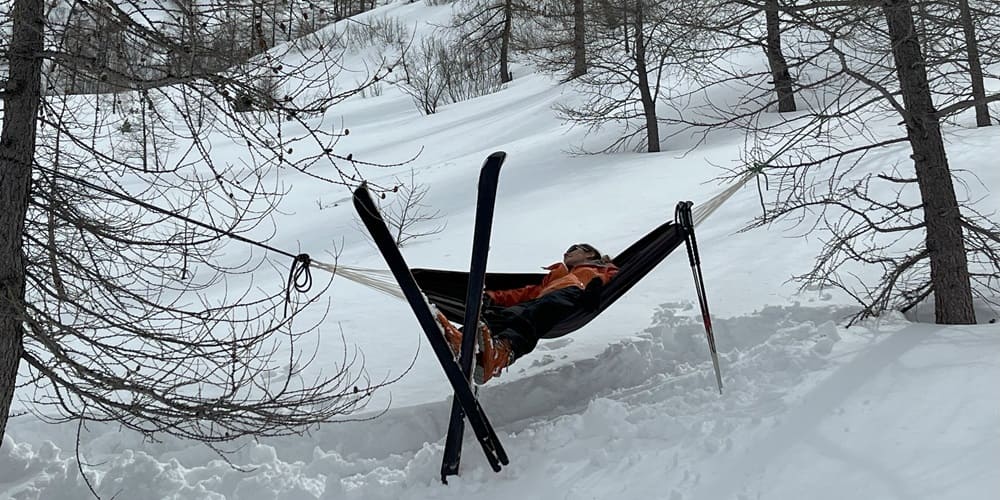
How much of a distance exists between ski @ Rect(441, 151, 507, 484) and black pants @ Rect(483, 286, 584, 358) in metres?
0.28

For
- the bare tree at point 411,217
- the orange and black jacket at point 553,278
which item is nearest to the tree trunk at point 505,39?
the bare tree at point 411,217

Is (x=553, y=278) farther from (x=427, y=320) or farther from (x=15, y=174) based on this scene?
(x=15, y=174)

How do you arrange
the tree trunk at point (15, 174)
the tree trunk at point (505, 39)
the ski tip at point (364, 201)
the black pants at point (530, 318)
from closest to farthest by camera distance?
the tree trunk at point (15, 174)
the ski tip at point (364, 201)
the black pants at point (530, 318)
the tree trunk at point (505, 39)

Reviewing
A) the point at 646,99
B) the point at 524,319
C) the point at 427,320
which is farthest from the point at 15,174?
the point at 646,99

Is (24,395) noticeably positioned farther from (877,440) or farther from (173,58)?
(877,440)

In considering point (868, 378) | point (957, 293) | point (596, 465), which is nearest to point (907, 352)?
point (868, 378)

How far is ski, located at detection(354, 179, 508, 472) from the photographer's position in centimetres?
271

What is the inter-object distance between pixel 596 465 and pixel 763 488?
61 cm

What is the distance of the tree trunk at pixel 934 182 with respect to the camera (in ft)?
11.8

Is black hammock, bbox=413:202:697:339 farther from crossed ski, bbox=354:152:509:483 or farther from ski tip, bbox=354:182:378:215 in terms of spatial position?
ski tip, bbox=354:182:378:215

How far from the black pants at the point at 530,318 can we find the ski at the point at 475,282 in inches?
10.9

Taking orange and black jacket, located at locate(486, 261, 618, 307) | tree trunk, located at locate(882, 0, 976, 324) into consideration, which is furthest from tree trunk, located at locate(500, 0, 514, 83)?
tree trunk, located at locate(882, 0, 976, 324)

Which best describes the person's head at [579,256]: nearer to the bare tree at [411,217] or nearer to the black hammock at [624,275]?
the black hammock at [624,275]

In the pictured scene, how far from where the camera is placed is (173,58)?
2447 millimetres
